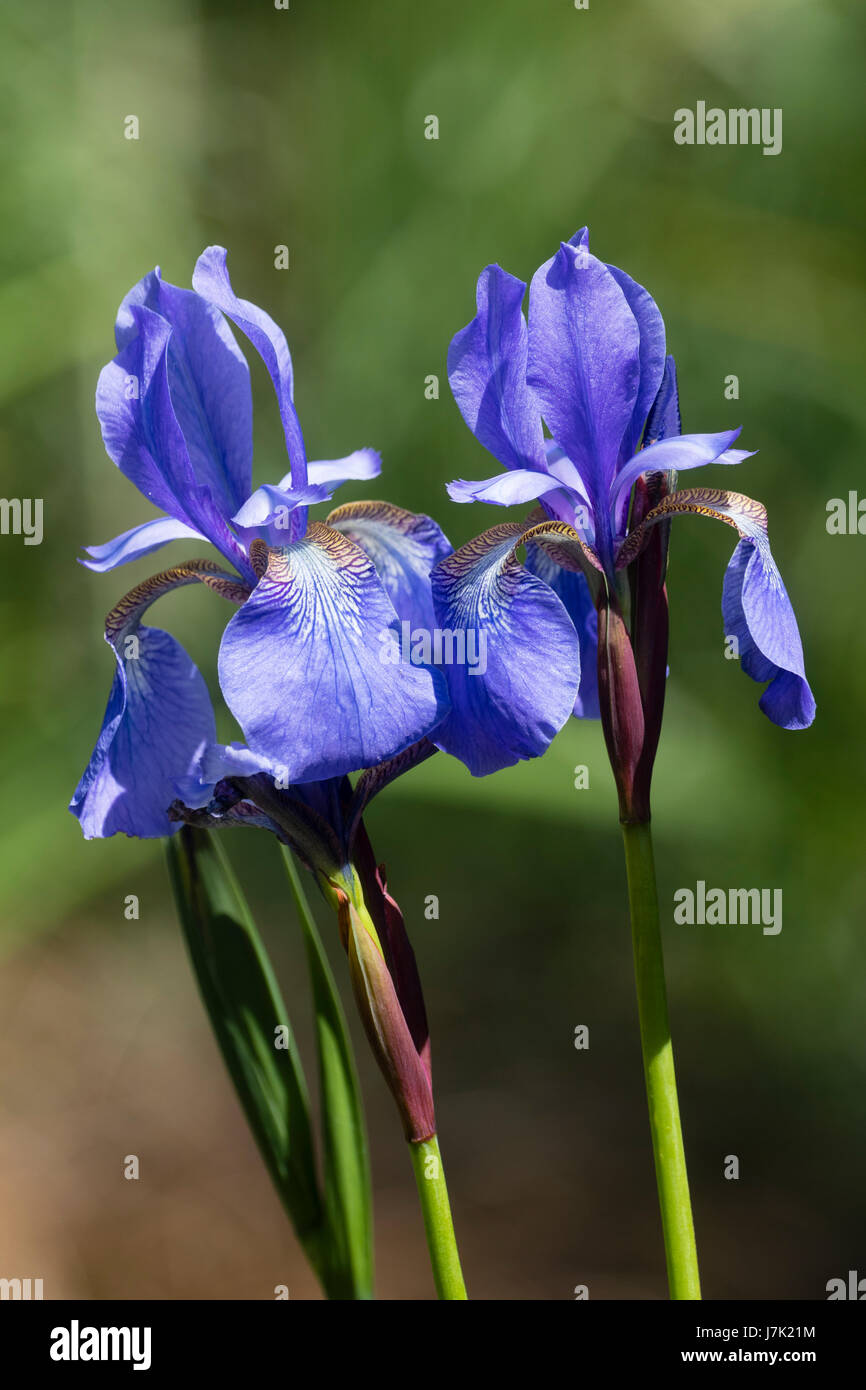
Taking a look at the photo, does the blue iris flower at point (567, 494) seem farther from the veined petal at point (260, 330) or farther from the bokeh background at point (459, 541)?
the bokeh background at point (459, 541)

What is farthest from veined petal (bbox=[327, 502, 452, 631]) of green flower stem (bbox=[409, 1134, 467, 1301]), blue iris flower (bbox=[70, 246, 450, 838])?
green flower stem (bbox=[409, 1134, 467, 1301])

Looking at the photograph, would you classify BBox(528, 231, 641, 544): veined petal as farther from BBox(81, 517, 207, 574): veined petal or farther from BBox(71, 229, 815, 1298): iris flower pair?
BBox(81, 517, 207, 574): veined petal

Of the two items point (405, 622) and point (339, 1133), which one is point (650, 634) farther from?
point (339, 1133)

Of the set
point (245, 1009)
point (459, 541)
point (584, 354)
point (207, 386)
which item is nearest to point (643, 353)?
point (584, 354)

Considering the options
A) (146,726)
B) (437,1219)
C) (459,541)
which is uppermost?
(459,541)

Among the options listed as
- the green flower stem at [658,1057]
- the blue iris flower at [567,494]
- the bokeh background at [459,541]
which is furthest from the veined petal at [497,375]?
the bokeh background at [459,541]
